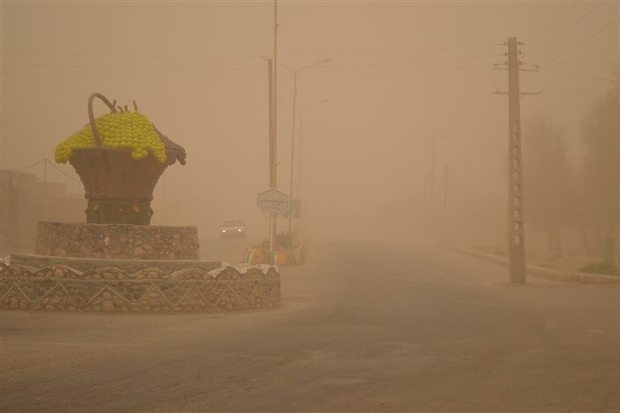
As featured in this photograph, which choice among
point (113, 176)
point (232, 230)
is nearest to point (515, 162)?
point (113, 176)

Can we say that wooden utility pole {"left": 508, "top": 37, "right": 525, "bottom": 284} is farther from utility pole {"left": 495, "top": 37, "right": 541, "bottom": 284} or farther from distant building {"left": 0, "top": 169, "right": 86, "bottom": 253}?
distant building {"left": 0, "top": 169, "right": 86, "bottom": 253}

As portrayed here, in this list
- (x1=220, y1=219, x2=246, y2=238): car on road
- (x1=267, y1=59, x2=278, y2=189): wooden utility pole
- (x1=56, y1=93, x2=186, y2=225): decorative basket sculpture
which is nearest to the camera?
(x1=56, y1=93, x2=186, y2=225): decorative basket sculpture

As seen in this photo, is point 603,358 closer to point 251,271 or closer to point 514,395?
point 514,395

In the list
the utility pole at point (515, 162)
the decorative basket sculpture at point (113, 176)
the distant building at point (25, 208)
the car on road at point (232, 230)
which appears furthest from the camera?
the car on road at point (232, 230)

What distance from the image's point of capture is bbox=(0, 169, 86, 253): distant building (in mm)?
34469

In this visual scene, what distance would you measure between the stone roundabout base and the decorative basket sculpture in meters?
1.94

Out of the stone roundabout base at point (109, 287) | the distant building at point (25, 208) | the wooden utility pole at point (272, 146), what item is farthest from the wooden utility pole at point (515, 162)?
the distant building at point (25, 208)

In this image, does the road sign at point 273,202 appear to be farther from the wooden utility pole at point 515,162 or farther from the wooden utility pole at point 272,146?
the wooden utility pole at point 515,162

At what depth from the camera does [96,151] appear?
56.8ft

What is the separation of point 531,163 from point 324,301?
1784 inches

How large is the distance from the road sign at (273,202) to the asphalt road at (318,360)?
10.3m

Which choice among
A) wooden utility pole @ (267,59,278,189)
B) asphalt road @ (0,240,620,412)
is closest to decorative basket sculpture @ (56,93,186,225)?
asphalt road @ (0,240,620,412)

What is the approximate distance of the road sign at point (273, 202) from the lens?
30703mm

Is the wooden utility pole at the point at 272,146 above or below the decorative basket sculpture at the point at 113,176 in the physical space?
above
